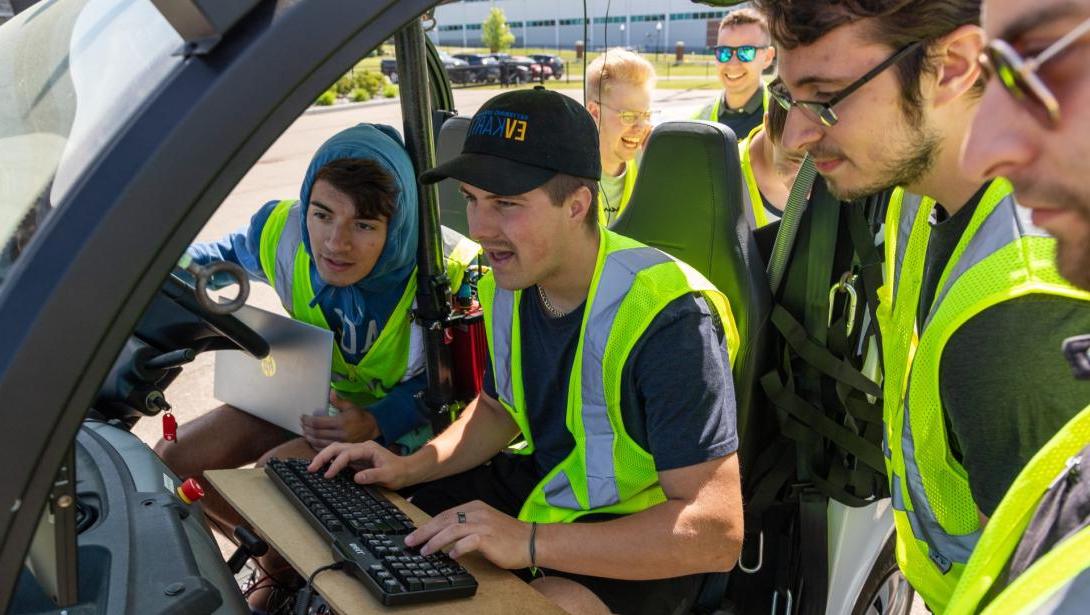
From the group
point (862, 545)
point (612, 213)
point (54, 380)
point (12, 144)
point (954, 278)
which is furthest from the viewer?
point (612, 213)

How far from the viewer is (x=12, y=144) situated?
3.59ft

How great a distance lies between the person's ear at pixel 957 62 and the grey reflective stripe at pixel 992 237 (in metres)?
0.25

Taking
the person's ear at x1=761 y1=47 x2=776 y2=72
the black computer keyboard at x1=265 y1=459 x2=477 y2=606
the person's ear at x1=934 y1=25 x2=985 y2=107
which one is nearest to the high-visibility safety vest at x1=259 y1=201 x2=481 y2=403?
the black computer keyboard at x1=265 y1=459 x2=477 y2=606

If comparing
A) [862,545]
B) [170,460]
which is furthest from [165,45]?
[862,545]

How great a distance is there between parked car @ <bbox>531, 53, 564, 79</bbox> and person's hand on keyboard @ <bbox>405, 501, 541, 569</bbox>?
1.72 meters

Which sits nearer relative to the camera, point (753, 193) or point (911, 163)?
point (911, 163)

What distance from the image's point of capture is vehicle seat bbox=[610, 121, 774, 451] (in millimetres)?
2225

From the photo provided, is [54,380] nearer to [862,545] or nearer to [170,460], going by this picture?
[170,460]

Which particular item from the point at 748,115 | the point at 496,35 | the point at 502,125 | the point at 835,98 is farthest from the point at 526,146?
the point at 496,35

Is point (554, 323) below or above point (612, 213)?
above

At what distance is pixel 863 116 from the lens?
1514 mm

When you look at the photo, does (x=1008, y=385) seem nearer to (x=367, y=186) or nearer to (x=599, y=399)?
(x=599, y=399)

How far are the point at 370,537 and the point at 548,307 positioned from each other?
687 mm

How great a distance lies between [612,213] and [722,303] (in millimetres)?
1666
